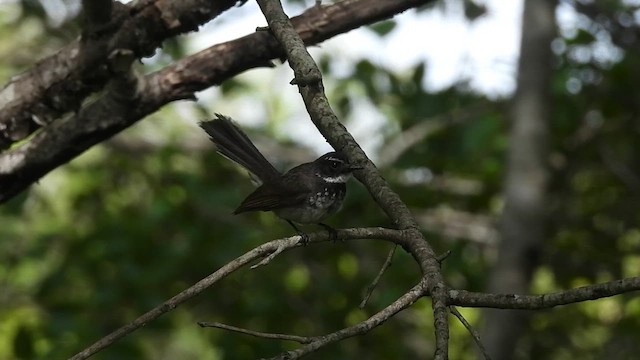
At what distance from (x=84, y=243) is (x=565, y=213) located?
3.69 m

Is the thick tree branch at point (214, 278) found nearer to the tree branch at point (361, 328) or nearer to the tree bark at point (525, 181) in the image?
the tree branch at point (361, 328)

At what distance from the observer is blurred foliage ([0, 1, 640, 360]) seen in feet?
20.2

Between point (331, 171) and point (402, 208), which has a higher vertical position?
point (402, 208)

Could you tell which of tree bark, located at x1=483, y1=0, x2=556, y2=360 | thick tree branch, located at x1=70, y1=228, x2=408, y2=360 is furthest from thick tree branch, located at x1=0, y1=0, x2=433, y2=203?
tree bark, located at x1=483, y1=0, x2=556, y2=360

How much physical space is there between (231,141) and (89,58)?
0.75 metres

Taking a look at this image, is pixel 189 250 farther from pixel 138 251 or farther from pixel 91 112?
pixel 91 112

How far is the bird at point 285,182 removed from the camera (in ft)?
13.5

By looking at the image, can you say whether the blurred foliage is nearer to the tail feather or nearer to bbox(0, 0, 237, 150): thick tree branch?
the tail feather

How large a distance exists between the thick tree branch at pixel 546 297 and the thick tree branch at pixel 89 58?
209cm

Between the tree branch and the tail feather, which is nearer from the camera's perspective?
the tree branch

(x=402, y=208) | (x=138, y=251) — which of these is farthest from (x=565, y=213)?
(x=402, y=208)

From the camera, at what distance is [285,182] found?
14.4 feet

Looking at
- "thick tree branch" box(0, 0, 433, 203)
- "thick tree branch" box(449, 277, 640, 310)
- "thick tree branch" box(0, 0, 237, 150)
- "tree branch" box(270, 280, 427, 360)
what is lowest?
"thick tree branch" box(449, 277, 640, 310)

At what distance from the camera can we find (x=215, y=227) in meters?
6.71
